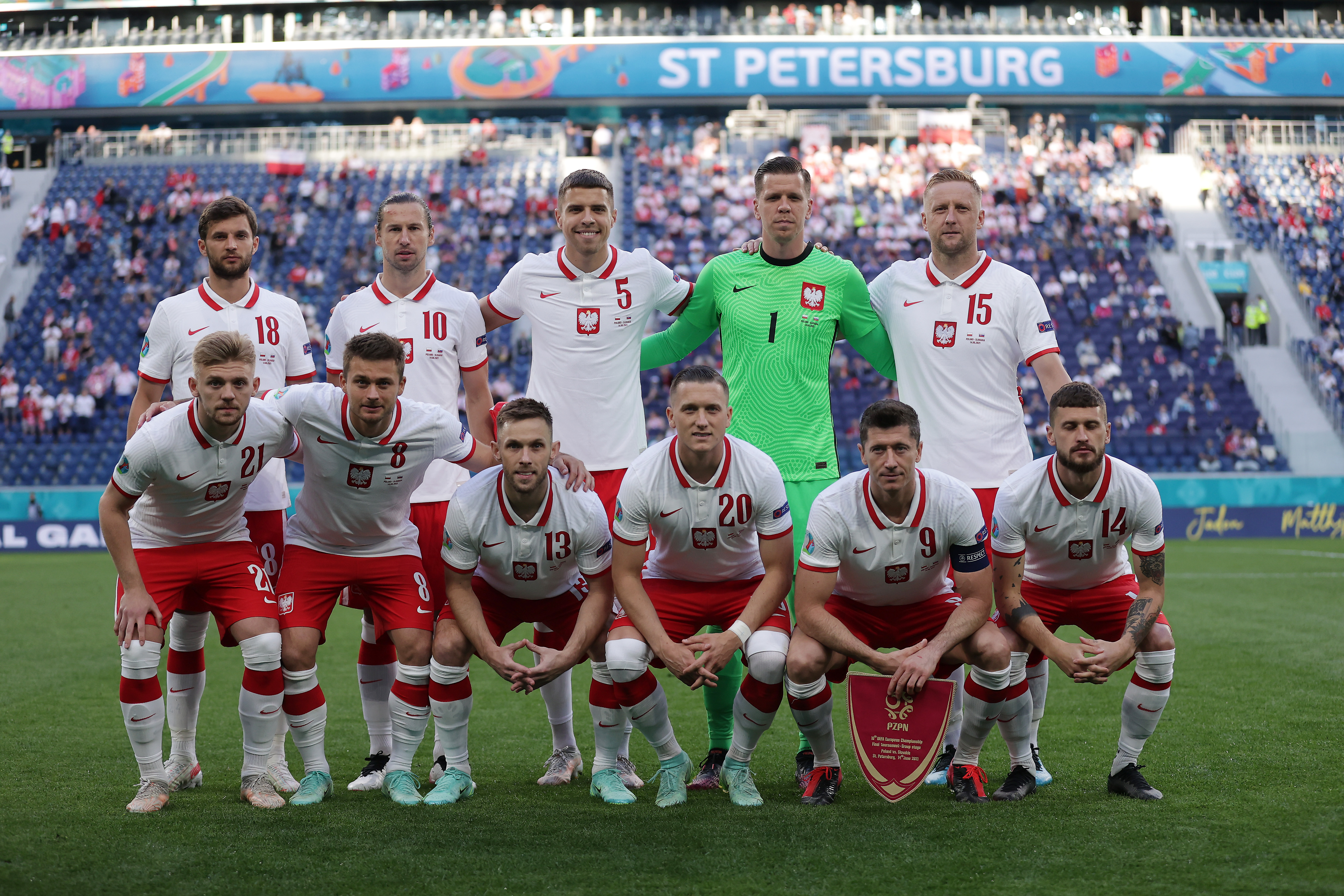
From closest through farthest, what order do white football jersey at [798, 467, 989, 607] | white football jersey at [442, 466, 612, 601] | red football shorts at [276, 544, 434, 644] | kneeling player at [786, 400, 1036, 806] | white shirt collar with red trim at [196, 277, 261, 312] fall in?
kneeling player at [786, 400, 1036, 806], white football jersey at [798, 467, 989, 607], white football jersey at [442, 466, 612, 601], red football shorts at [276, 544, 434, 644], white shirt collar with red trim at [196, 277, 261, 312]

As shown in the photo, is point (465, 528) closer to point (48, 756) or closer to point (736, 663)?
point (736, 663)

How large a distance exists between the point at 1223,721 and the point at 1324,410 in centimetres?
2034

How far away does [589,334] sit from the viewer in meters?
5.92

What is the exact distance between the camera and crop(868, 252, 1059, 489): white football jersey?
572 cm

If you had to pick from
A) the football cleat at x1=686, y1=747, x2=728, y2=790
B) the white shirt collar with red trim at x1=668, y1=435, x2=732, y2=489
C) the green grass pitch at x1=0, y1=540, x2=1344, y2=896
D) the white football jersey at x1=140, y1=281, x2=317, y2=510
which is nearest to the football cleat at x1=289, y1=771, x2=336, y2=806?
the green grass pitch at x1=0, y1=540, x2=1344, y2=896

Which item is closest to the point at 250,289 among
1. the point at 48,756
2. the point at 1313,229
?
the point at 48,756

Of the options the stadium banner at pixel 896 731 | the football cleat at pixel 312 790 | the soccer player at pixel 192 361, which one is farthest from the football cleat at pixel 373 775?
the stadium banner at pixel 896 731

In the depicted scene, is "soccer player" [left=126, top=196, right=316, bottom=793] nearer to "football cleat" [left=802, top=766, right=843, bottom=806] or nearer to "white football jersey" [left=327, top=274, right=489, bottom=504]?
"white football jersey" [left=327, top=274, right=489, bottom=504]

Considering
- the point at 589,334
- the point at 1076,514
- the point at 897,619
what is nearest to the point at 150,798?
the point at 589,334

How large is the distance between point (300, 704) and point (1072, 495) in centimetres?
350

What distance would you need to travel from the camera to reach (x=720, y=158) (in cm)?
3247

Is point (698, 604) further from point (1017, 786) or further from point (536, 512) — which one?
point (1017, 786)

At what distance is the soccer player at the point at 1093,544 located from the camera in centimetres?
504

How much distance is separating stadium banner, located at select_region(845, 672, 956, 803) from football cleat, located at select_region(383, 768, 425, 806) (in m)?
1.92
